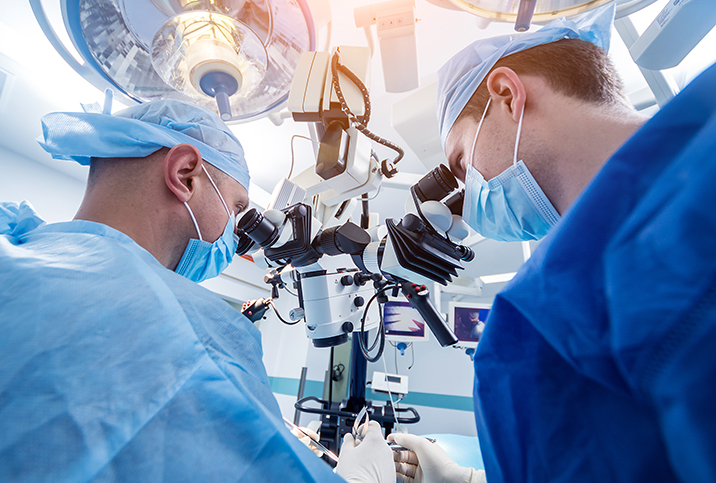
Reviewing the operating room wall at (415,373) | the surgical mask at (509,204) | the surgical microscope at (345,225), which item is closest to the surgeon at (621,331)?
the surgical mask at (509,204)

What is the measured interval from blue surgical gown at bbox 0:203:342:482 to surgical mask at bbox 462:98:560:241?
0.64 meters

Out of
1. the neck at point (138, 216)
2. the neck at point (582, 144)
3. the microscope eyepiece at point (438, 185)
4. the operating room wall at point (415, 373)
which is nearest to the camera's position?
the neck at point (582, 144)


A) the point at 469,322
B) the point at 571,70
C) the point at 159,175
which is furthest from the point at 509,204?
the point at 469,322

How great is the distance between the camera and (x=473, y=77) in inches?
31.8

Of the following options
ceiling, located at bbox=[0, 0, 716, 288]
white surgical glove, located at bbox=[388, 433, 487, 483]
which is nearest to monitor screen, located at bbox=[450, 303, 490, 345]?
white surgical glove, located at bbox=[388, 433, 487, 483]

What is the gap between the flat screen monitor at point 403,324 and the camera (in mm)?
2477

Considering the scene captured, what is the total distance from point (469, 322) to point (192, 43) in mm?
2381

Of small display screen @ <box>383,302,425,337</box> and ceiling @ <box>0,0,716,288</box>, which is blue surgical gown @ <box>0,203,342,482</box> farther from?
small display screen @ <box>383,302,425,337</box>

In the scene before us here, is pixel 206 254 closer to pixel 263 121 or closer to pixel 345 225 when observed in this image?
pixel 345 225

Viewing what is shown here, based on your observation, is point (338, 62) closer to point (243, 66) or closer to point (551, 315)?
point (243, 66)

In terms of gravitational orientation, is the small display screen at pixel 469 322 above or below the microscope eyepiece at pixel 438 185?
below

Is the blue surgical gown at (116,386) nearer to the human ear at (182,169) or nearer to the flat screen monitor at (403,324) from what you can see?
the human ear at (182,169)

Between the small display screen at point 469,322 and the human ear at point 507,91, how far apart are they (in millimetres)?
1968

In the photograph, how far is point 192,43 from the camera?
0.85 m
